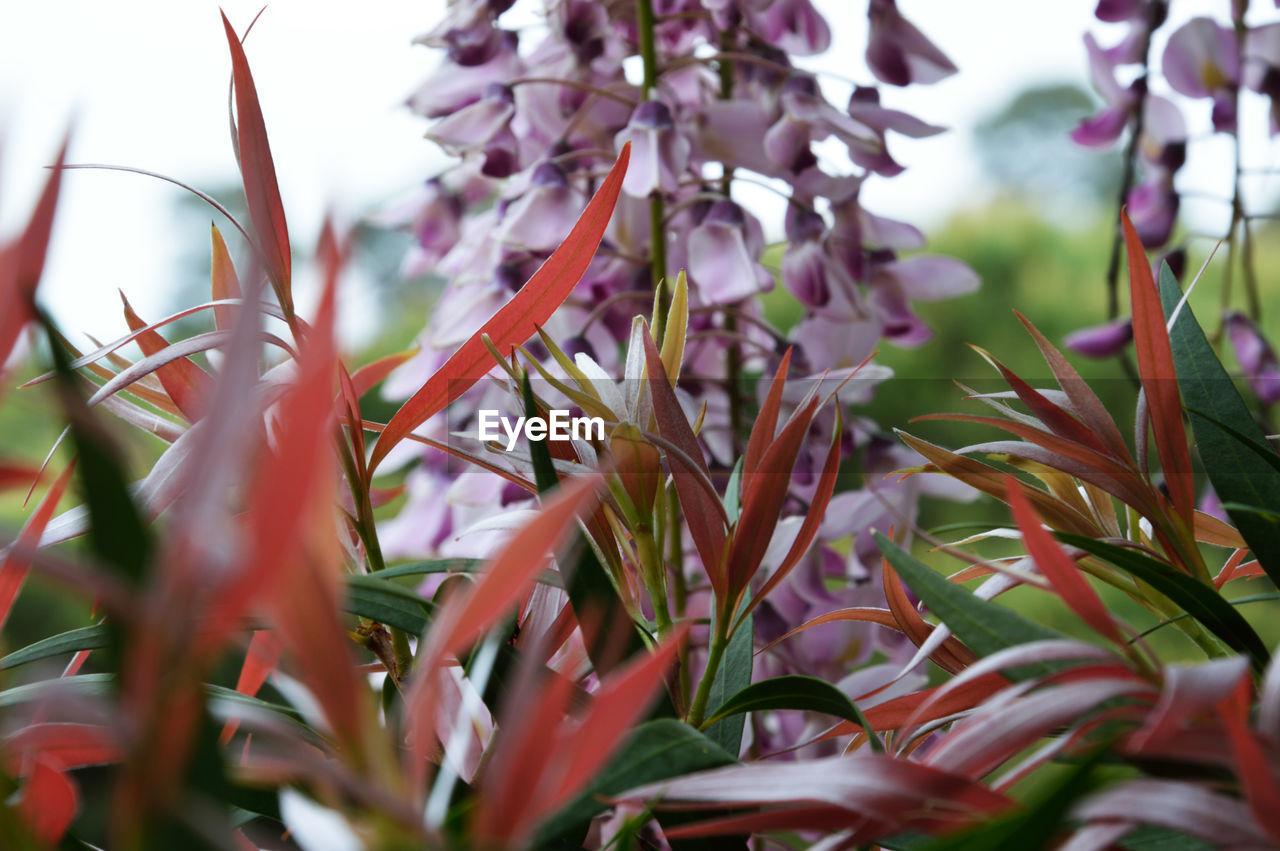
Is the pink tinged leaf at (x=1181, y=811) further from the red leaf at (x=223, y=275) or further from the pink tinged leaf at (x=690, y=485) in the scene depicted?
the red leaf at (x=223, y=275)

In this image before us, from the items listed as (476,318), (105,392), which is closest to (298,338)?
(105,392)

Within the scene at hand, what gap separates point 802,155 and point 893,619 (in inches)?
11.2

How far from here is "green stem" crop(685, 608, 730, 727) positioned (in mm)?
177

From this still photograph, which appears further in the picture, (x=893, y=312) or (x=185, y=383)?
(x=893, y=312)

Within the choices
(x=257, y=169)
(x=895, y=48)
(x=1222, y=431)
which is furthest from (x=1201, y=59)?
(x=257, y=169)

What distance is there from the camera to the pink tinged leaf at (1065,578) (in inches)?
5.1

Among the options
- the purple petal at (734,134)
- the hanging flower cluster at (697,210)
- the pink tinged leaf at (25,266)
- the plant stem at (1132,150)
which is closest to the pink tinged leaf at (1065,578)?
the pink tinged leaf at (25,266)

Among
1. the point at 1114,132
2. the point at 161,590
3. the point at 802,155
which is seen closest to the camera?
the point at 161,590

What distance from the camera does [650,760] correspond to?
0.44ft

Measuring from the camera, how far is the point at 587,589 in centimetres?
15

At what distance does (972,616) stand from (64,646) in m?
0.15

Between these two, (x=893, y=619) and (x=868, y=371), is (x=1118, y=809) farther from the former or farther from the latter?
(x=868, y=371)

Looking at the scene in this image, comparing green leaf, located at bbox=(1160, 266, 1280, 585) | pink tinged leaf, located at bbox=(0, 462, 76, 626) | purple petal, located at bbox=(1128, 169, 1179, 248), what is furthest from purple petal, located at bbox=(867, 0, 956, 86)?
pink tinged leaf, located at bbox=(0, 462, 76, 626)

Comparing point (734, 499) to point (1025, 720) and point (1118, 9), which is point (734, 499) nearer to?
point (1025, 720)
